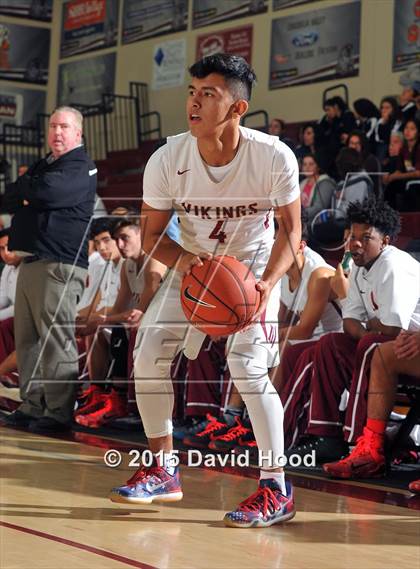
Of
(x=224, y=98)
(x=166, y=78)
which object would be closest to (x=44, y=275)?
(x=224, y=98)

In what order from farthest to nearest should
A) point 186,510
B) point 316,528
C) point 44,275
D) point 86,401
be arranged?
point 86,401, point 44,275, point 186,510, point 316,528

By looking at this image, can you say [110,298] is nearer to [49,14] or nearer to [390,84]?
[390,84]

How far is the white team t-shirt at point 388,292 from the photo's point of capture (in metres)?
5.02

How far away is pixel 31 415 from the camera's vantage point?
652 centimetres

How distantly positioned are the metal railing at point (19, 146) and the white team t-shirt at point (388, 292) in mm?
13661

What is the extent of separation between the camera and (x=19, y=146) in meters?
18.7

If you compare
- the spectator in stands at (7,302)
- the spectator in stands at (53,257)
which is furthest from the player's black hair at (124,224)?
the spectator in stands at (7,302)

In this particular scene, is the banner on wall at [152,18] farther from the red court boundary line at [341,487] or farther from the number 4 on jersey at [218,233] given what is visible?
the number 4 on jersey at [218,233]

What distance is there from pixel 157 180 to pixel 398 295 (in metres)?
1.67

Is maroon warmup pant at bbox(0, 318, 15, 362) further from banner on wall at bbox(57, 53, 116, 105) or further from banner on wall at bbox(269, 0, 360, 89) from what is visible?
banner on wall at bbox(57, 53, 116, 105)

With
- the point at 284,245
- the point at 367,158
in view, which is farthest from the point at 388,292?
the point at 367,158

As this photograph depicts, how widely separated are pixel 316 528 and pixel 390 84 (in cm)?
1008

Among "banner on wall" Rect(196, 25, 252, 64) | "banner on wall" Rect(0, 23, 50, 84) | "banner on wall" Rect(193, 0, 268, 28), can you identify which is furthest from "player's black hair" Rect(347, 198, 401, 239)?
"banner on wall" Rect(0, 23, 50, 84)

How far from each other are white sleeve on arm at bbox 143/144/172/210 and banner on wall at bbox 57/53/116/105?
1438 centimetres
